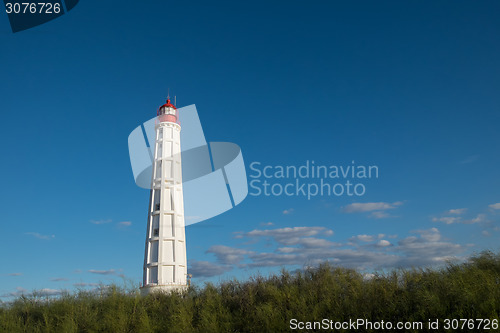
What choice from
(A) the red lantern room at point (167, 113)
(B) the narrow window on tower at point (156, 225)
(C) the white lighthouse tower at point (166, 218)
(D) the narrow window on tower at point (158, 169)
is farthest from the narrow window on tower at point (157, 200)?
(A) the red lantern room at point (167, 113)

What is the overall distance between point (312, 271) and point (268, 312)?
388 centimetres

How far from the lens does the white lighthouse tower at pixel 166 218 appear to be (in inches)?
1070

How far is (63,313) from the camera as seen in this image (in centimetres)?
1678

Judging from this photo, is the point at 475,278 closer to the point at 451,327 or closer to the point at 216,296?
the point at 451,327

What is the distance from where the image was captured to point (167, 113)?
32062 millimetres

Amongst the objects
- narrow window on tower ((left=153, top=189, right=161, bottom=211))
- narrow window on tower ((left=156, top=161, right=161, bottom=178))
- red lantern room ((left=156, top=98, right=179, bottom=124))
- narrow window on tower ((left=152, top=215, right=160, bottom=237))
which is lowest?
narrow window on tower ((left=152, top=215, right=160, bottom=237))

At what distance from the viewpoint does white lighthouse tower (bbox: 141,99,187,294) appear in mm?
27186

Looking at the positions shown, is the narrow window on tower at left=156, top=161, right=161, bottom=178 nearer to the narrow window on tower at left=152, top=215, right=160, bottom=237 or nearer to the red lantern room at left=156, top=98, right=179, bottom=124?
the narrow window on tower at left=152, top=215, right=160, bottom=237

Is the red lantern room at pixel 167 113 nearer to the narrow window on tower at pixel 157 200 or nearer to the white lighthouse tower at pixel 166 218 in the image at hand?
the white lighthouse tower at pixel 166 218

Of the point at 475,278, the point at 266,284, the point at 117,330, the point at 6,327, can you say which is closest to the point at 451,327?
the point at 475,278

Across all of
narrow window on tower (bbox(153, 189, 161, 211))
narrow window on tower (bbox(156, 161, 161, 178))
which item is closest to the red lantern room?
narrow window on tower (bbox(156, 161, 161, 178))

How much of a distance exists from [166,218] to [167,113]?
30.0 ft

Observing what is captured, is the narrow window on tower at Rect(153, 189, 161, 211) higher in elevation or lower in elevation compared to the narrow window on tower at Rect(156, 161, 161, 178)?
lower

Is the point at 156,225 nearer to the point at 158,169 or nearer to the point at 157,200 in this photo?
the point at 157,200
